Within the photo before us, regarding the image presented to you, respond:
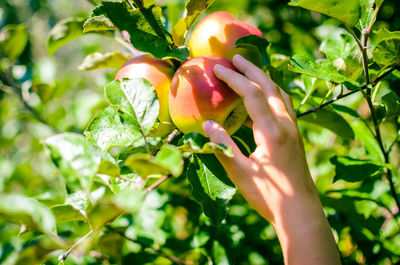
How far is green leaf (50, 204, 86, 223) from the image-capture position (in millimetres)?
576

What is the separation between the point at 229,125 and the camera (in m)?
0.68

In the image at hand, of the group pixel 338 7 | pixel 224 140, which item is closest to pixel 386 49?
pixel 338 7

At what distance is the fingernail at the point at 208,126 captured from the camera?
1.90 ft

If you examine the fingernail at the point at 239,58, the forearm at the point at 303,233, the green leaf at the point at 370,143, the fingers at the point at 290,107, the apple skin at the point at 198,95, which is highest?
the fingernail at the point at 239,58

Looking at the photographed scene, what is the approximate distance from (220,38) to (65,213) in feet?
1.51

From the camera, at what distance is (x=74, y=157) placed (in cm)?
47

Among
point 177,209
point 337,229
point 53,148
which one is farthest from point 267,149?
point 177,209

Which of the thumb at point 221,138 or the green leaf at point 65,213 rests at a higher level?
the thumb at point 221,138

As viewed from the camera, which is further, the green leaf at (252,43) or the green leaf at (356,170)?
the green leaf at (356,170)

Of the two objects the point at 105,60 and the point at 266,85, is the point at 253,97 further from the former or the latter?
the point at 105,60

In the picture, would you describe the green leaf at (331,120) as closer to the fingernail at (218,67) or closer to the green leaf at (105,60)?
the fingernail at (218,67)

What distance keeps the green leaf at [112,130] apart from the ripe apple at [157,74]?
0.27 feet

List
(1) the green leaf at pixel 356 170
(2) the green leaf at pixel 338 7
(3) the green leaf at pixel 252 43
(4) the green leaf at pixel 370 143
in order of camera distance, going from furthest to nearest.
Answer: (4) the green leaf at pixel 370 143 < (1) the green leaf at pixel 356 170 < (3) the green leaf at pixel 252 43 < (2) the green leaf at pixel 338 7

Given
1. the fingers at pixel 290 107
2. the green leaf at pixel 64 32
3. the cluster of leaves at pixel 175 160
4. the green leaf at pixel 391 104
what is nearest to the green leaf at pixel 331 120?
the cluster of leaves at pixel 175 160
